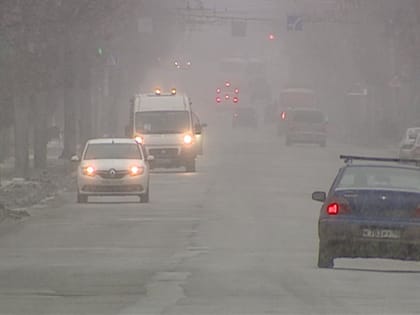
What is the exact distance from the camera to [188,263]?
69.4 feet

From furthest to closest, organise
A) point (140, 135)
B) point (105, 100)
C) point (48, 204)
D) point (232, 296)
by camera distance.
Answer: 1. point (105, 100)
2. point (140, 135)
3. point (48, 204)
4. point (232, 296)

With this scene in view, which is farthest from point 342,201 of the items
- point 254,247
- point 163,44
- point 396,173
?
point 163,44

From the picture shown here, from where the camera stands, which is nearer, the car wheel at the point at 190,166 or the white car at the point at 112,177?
the white car at the point at 112,177

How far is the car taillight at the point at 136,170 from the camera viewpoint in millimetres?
36562

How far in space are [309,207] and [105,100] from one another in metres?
55.6

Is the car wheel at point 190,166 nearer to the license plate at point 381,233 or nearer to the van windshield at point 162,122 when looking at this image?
the van windshield at point 162,122

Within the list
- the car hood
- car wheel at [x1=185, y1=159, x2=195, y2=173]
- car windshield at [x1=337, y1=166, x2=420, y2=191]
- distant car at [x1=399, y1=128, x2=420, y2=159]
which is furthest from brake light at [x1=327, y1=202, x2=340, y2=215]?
car wheel at [x1=185, y1=159, x2=195, y2=173]

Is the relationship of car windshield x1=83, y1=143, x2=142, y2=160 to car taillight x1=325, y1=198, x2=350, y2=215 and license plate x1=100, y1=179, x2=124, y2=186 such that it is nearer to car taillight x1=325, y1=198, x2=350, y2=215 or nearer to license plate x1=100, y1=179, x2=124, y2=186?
license plate x1=100, y1=179, x2=124, y2=186

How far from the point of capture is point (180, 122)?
52000 mm

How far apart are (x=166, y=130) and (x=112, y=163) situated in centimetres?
1491

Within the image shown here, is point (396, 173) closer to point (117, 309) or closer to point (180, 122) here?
point (117, 309)

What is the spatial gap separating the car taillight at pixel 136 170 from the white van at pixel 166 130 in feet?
46.9

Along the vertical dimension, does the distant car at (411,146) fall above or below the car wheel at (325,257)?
below

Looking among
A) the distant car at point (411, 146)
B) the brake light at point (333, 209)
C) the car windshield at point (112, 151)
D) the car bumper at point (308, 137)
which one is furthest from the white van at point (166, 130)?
the brake light at point (333, 209)
